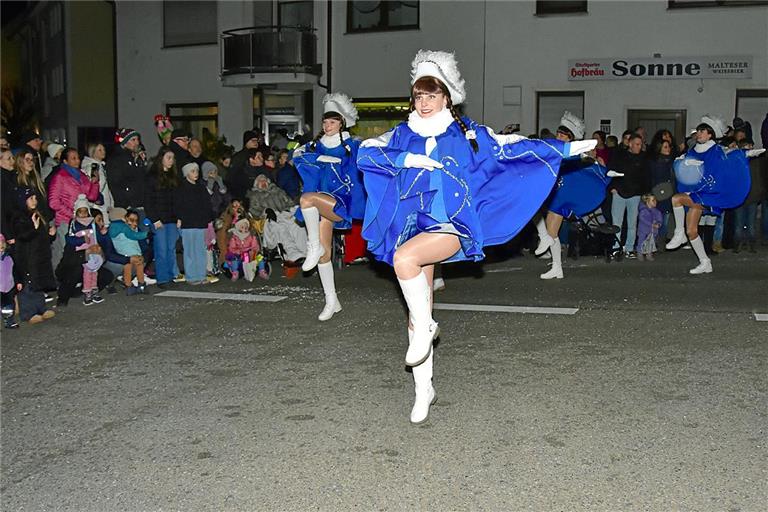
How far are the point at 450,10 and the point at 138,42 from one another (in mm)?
9699

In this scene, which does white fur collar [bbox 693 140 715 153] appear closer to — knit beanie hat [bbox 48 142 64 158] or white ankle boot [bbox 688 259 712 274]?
white ankle boot [bbox 688 259 712 274]

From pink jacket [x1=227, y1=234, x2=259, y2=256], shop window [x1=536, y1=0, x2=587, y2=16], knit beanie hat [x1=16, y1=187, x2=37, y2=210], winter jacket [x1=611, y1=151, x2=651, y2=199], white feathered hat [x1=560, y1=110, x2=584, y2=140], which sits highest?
shop window [x1=536, y1=0, x2=587, y2=16]

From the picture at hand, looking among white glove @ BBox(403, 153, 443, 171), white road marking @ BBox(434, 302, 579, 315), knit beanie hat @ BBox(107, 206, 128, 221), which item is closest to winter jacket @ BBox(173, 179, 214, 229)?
knit beanie hat @ BBox(107, 206, 128, 221)

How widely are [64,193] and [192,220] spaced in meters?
1.59

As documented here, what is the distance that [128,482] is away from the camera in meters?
4.41

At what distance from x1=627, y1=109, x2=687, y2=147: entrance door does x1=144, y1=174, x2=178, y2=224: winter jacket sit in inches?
479

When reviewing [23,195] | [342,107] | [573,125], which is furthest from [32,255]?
[573,125]

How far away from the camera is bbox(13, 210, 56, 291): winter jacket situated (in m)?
8.34

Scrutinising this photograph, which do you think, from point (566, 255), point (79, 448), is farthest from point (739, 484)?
point (566, 255)

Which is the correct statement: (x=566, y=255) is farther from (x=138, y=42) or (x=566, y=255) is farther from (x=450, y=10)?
(x=138, y=42)

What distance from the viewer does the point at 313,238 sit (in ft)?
27.5

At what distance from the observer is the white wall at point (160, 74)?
77.8 ft

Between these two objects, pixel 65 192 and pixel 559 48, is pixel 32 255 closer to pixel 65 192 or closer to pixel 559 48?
pixel 65 192

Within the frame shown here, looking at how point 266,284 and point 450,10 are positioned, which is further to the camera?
point 450,10
